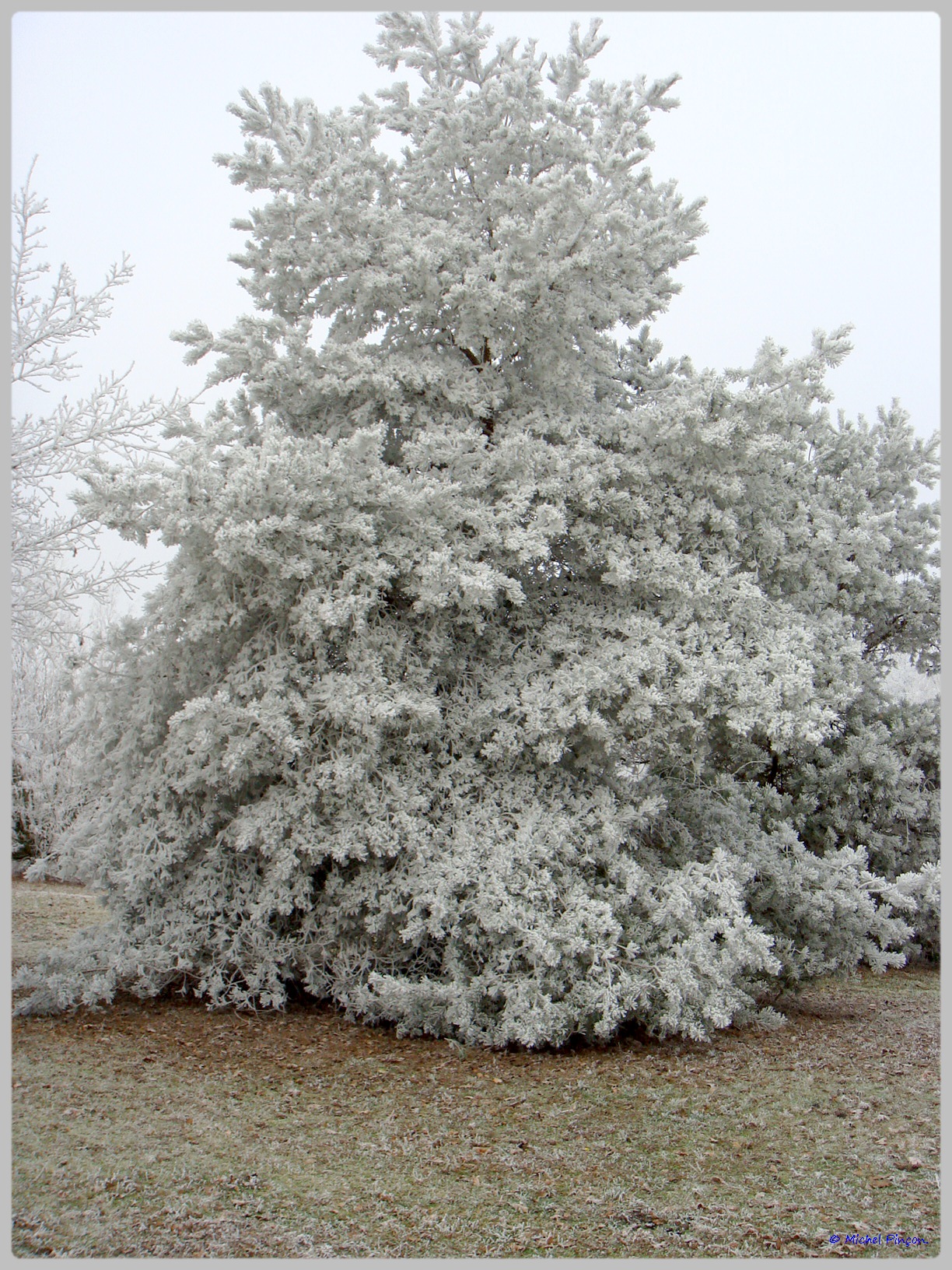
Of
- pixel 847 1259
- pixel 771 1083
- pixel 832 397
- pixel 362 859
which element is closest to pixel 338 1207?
pixel 847 1259

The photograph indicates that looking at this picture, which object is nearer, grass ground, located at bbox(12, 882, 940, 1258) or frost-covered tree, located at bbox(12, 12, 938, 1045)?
grass ground, located at bbox(12, 882, 940, 1258)

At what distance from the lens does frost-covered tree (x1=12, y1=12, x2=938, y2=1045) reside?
462cm

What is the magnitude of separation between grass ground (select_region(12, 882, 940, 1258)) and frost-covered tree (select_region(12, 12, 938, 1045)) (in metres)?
0.27

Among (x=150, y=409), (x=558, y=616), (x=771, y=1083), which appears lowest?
(x=771, y=1083)

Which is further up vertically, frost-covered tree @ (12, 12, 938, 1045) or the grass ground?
frost-covered tree @ (12, 12, 938, 1045)

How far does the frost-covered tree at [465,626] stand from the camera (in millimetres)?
4625

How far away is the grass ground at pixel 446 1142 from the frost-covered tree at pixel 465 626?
27cm

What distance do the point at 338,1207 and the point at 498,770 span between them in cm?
242

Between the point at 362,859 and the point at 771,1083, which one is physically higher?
the point at 362,859

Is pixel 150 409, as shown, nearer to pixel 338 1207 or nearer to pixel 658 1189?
pixel 338 1207

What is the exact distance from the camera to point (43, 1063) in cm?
414

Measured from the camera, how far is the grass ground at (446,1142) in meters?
2.97

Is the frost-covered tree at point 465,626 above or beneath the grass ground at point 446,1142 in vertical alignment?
above

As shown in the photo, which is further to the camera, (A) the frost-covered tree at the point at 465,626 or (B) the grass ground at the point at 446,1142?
(A) the frost-covered tree at the point at 465,626
